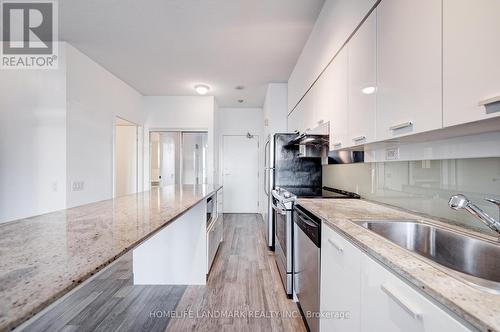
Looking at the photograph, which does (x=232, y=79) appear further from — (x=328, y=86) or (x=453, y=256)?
(x=453, y=256)

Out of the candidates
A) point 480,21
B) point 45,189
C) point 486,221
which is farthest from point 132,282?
point 480,21

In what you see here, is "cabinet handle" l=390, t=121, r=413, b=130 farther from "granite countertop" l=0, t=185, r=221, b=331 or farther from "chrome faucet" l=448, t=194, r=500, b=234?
"granite countertop" l=0, t=185, r=221, b=331

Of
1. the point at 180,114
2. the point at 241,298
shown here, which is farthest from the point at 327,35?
the point at 180,114

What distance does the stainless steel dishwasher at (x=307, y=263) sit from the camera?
1.51 m

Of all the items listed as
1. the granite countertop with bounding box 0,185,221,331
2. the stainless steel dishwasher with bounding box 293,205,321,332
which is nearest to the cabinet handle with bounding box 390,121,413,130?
the stainless steel dishwasher with bounding box 293,205,321,332

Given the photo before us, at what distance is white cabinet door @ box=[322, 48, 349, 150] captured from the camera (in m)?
1.74

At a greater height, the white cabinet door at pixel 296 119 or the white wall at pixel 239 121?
the white wall at pixel 239 121

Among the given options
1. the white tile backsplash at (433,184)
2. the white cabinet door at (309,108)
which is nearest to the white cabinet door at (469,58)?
the white tile backsplash at (433,184)

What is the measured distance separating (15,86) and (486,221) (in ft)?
13.7

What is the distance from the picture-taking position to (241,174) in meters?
5.93

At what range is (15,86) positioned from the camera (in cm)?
272

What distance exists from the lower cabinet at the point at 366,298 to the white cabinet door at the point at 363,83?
2.15 feet

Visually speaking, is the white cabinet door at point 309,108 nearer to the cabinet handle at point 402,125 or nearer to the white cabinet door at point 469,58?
the cabinet handle at point 402,125

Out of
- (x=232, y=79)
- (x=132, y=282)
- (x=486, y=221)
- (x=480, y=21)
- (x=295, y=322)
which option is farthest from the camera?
(x=232, y=79)
